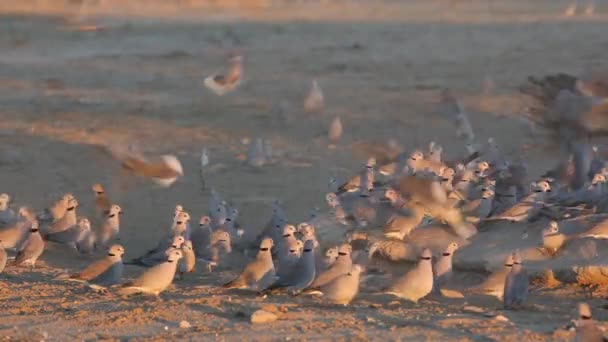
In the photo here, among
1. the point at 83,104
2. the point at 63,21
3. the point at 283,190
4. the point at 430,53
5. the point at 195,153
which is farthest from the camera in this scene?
the point at 63,21

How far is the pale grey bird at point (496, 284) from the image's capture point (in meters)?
9.32

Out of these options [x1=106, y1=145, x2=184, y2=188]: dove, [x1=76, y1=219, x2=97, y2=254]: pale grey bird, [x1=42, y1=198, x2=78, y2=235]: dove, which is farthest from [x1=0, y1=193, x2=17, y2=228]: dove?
[x1=106, y1=145, x2=184, y2=188]: dove

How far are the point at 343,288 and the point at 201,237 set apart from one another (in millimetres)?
2477

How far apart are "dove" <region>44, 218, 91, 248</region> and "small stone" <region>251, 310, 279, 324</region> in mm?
3442

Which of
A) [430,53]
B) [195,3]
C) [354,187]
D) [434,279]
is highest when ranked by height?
[195,3]

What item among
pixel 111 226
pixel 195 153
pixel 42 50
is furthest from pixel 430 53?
pixel 111 226

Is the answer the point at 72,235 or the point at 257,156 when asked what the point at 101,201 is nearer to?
the point at 72,235

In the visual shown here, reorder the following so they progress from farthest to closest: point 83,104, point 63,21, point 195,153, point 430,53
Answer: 1. point 63,21
2. point 430,53
3. point 83,104
4. point 195,153

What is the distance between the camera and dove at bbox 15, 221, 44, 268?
10.8 metres

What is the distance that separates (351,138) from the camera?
55.0ft

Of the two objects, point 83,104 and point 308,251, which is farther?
point 83,104

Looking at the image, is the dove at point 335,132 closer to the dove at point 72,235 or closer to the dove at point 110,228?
the dove at point 110,228

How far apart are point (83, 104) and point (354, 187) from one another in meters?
7.14

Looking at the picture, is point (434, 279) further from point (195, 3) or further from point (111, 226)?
point (195, 3)
